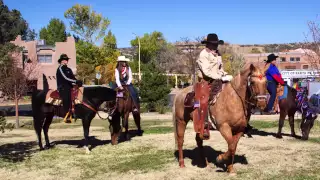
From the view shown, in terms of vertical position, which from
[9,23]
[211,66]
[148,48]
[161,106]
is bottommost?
[161,106]

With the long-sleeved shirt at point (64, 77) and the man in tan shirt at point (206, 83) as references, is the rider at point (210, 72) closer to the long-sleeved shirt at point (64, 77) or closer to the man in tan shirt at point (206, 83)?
the man in tan shirt at point (206, 83)

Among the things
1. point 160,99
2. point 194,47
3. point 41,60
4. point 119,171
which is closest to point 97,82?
point 41,60

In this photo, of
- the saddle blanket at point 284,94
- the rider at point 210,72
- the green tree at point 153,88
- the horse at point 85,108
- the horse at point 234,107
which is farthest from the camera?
the green tree at point 153,88

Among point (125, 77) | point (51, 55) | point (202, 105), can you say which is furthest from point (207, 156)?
point (51, 55)

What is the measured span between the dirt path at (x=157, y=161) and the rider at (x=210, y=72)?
4.50ft

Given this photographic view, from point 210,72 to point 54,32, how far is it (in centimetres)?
8022

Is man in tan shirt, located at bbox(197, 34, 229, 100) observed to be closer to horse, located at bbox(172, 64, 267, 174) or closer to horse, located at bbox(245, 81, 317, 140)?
horse, located at bbox(172, 64, 267, 174)

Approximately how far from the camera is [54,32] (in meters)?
83.2

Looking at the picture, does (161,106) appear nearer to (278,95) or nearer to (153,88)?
(153,88)

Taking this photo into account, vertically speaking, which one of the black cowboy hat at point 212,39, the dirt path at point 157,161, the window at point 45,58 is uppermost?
the window at point 45,58

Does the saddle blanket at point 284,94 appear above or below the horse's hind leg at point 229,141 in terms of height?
above

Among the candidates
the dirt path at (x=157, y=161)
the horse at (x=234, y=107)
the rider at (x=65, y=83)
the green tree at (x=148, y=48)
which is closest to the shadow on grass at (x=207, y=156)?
the dirt path at (x=157, y=161)

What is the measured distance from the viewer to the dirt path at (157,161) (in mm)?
8039

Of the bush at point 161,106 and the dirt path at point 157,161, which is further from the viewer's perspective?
the bush at point 161,106
